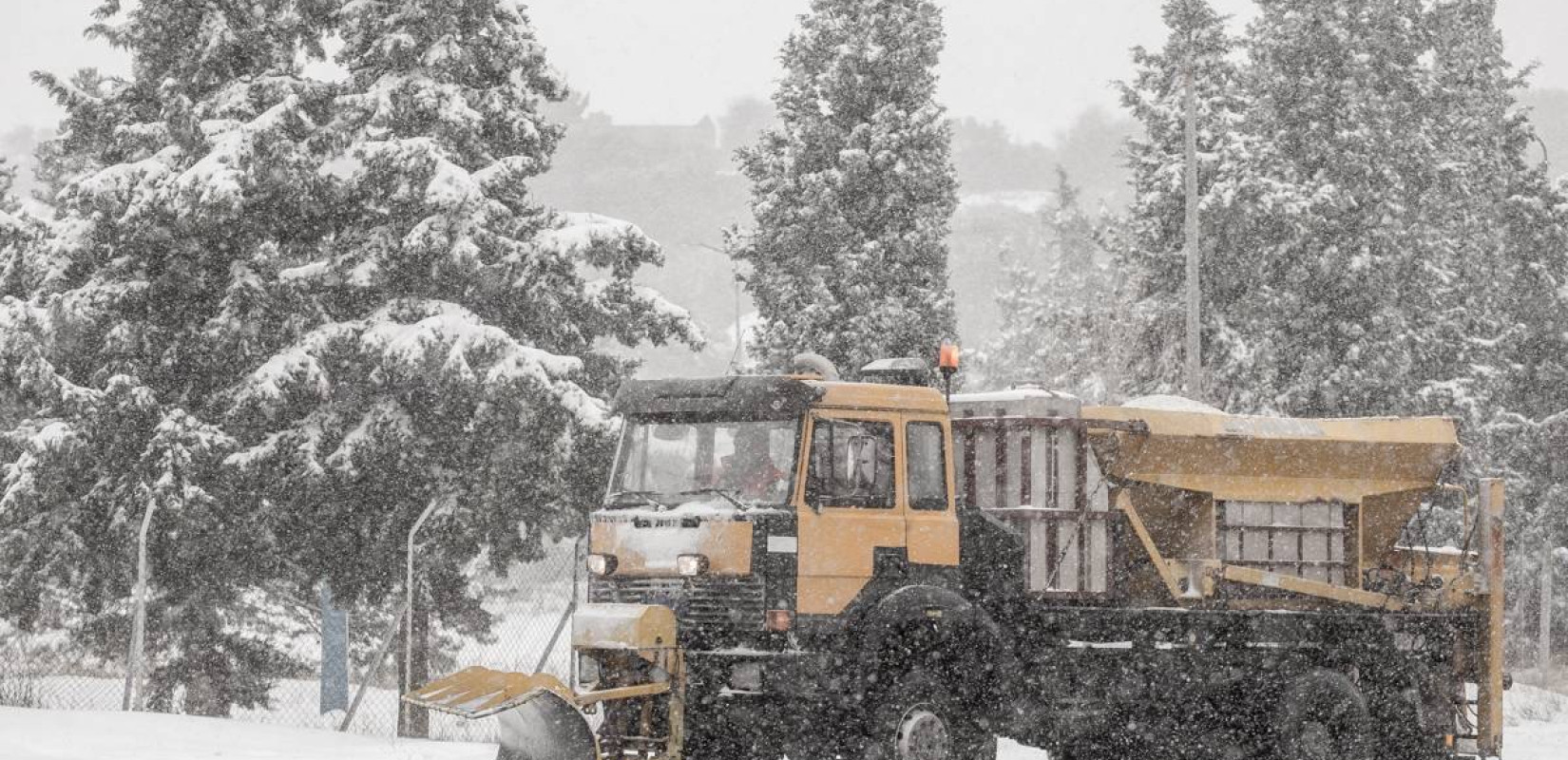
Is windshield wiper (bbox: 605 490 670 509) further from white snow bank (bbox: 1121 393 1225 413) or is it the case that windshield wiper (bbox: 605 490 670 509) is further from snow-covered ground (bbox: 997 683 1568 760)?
snow-covered ground (bbox: 997 683 1568 760)

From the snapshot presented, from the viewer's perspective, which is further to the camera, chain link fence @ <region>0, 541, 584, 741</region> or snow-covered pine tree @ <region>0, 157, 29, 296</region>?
snow-covered pine tree @ <region>0, 157, 29, 296</region>

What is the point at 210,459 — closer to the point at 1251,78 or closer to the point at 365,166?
the point at 365,166

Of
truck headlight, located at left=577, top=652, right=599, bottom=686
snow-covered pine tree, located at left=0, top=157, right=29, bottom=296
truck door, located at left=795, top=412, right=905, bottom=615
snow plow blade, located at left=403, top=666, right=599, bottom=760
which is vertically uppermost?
snow-covered pine tree, located at left=0, top=157, right=29, bottom=296

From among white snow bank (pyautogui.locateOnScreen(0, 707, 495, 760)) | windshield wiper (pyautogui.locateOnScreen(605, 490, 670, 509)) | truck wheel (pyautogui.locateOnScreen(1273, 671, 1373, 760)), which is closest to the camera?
windshield wiper (pyautogui.locateOnScreen(605, 490, 670, 509))

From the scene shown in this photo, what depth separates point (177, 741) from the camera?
13.2m

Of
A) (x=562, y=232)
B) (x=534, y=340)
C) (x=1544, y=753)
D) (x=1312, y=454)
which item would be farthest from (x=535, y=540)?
(x=1544, y=753)

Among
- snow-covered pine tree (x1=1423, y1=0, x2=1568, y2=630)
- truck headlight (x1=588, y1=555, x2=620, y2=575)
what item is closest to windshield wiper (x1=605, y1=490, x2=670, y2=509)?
truck headlight (x1=588, y1=555, x2=620, y2=575)

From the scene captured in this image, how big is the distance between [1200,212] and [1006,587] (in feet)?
70.7

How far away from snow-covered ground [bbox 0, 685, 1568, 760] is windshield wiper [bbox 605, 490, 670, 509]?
2.93 metres

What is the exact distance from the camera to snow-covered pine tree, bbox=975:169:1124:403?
3452cm

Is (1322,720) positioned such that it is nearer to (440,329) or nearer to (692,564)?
(692,564)

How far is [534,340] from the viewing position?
64.0 ft

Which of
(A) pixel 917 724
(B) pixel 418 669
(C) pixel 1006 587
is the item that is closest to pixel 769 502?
(A) pixel 917 724

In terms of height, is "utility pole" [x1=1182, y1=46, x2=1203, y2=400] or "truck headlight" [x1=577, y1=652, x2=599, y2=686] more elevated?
"utility pole" [x1=1182, y1=46, x2=1203, y2=400]
